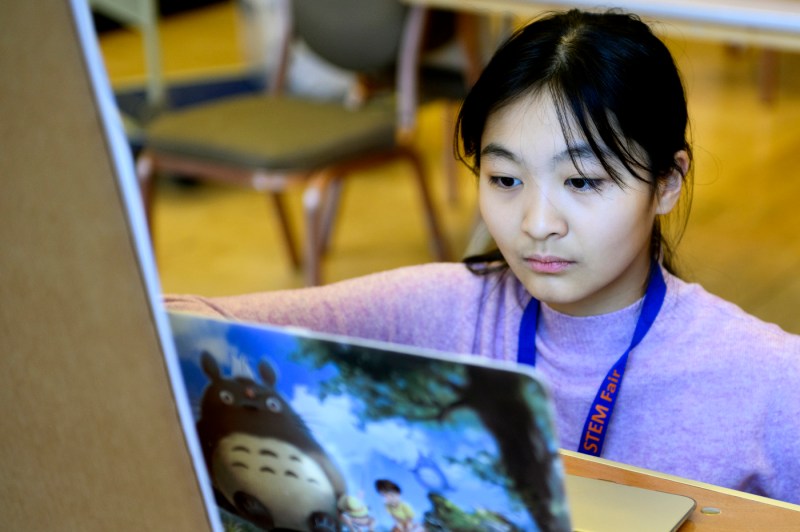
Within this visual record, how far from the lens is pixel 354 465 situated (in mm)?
576

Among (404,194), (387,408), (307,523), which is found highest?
(387,408)

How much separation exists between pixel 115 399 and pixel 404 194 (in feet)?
10.3

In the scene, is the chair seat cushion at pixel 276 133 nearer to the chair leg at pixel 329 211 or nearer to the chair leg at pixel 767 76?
the chair leg at pixel 329 211

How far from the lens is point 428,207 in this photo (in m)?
2.87

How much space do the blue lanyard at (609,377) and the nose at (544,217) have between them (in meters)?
0.15

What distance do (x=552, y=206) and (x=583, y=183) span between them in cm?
3

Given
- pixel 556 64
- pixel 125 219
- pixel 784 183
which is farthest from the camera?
pixel 784 183

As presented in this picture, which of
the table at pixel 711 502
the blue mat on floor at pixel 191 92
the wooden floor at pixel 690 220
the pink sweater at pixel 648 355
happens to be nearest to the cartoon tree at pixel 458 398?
the table at pixel 711 502

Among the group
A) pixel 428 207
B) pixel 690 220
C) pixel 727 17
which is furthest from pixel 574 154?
pixel 690 220

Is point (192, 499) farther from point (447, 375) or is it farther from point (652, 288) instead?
point (652, 288)

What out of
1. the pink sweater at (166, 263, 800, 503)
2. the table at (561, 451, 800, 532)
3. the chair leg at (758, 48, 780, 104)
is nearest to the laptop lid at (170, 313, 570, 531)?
the table at (561, 451, 800, 532)

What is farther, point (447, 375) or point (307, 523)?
point (307, 523)

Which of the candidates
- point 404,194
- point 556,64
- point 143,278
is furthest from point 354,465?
point 404,194

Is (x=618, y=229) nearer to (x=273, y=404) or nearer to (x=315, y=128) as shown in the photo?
(x=273, y=404)
